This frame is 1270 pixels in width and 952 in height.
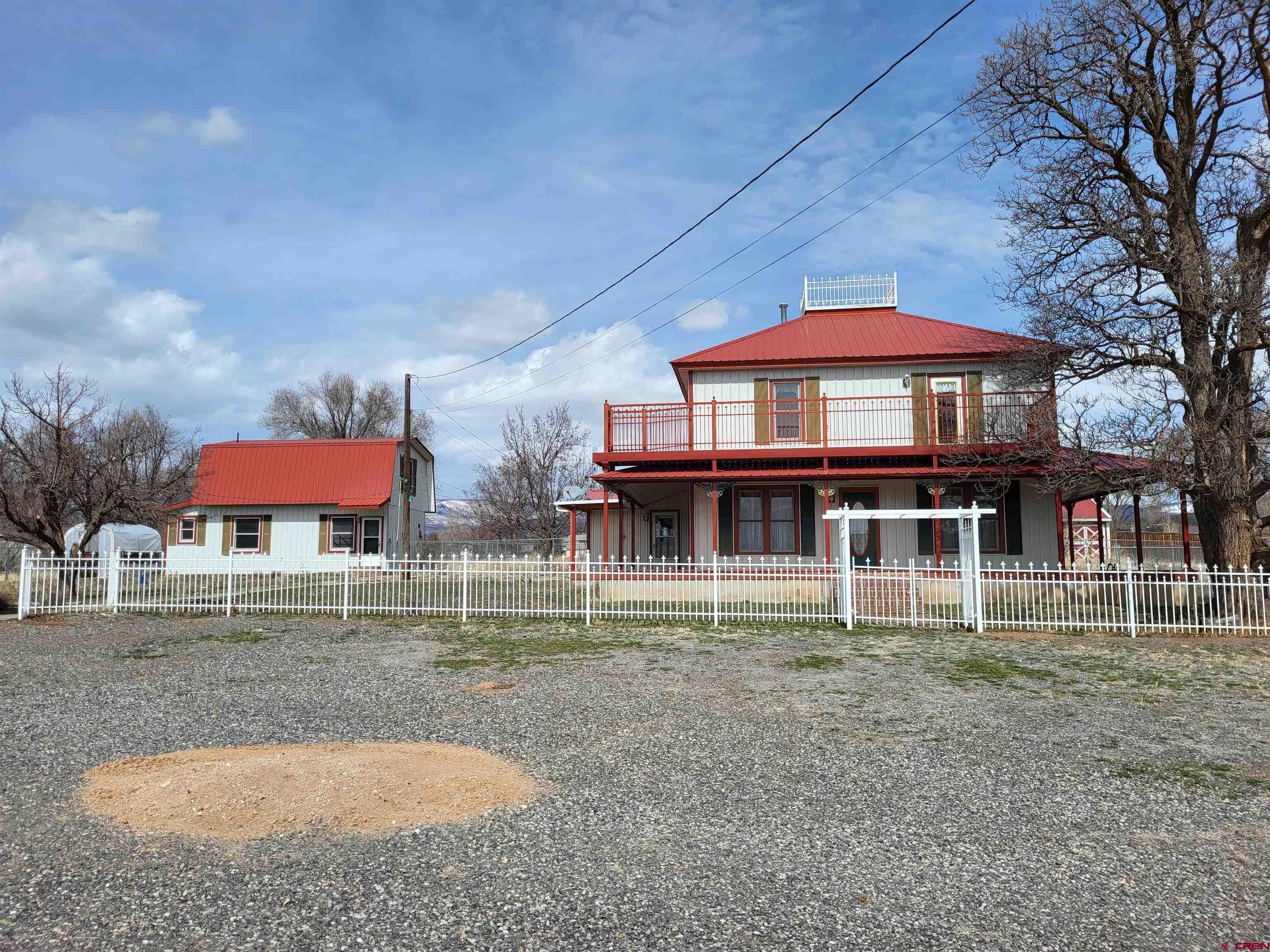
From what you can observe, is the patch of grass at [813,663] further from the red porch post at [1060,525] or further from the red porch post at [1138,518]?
the red porch post at [1060,525]

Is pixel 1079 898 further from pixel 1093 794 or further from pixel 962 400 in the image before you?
pixel 962 400

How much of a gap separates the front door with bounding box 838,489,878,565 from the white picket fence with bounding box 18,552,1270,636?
288 cm

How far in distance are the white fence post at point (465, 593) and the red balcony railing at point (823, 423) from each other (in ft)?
19.8

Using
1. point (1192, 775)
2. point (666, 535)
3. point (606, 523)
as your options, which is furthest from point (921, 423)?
point (1192, 775)

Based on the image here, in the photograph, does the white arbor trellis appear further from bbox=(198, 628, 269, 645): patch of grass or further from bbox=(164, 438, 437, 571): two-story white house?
bbox=(164, 438, 437, 571): two-story white house

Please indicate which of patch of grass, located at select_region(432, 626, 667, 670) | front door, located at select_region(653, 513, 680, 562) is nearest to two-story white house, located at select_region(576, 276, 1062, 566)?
front door, located at select_region(653, 513, 680, 562)

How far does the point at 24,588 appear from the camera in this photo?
1479cm

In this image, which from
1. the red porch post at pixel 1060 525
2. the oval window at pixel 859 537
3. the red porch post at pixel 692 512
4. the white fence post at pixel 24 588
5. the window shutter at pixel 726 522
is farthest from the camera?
the red porch post at pixel 692 512

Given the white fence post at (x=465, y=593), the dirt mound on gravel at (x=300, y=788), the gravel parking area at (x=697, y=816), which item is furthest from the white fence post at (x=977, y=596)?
the dirt mound on gravel at (x=300, y=788)

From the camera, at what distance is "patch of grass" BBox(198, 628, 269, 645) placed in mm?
12578

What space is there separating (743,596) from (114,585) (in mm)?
11586

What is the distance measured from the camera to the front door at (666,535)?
26188 millimetres

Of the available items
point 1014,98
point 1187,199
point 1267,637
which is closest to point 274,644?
point 1267,637

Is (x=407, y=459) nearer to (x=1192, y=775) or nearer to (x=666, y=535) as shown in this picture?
(x=666, y=535)
